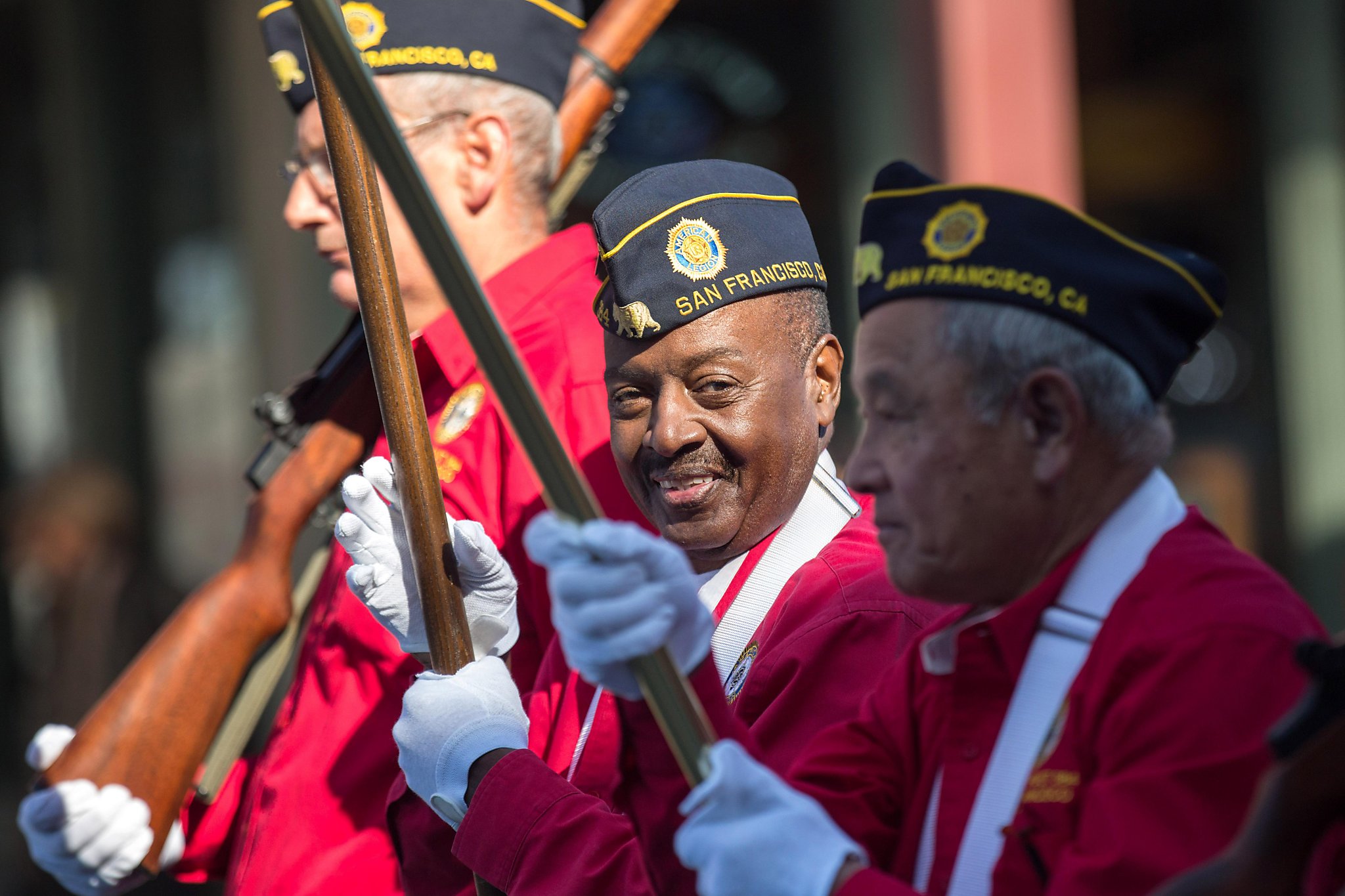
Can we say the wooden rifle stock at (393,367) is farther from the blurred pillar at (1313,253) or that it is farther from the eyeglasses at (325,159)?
the blurred pillar at (1313,253)

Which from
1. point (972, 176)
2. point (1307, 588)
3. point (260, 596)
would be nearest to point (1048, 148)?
point (972, 176)

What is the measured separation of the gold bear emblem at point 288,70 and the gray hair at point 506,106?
205mm

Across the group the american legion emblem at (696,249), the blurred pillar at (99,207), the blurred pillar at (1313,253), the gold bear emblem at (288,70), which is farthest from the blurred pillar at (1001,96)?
the blurred pillar at (99,207)

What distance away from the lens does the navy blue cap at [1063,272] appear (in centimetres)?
158

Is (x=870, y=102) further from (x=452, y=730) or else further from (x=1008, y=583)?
(x=1008, y=583)

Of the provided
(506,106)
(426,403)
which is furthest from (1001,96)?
(426,403)

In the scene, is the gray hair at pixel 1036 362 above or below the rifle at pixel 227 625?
above

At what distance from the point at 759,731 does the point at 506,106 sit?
1.61 metres

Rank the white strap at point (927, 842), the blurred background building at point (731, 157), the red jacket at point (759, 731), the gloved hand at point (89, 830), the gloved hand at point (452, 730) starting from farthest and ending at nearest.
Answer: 1. the blurred background building at point (731, 157)
2. the gloved hand at point (89, 830)
3. the gloved hand at point (452, 730)
4. the red jacket at point (759, 731)
5. the white strap at point (927, 842)

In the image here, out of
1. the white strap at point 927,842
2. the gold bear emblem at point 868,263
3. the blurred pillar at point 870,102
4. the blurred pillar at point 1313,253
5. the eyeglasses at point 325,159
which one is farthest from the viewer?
the blurred pillar at point 1313,253

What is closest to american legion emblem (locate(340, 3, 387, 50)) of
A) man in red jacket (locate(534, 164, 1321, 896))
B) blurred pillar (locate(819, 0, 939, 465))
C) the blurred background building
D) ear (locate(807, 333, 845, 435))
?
ear (locate(807, 333, 845, 435))

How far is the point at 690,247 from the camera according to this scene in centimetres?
223

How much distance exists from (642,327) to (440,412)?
0.70 metres

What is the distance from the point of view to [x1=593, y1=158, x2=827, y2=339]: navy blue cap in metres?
→ 2.20
